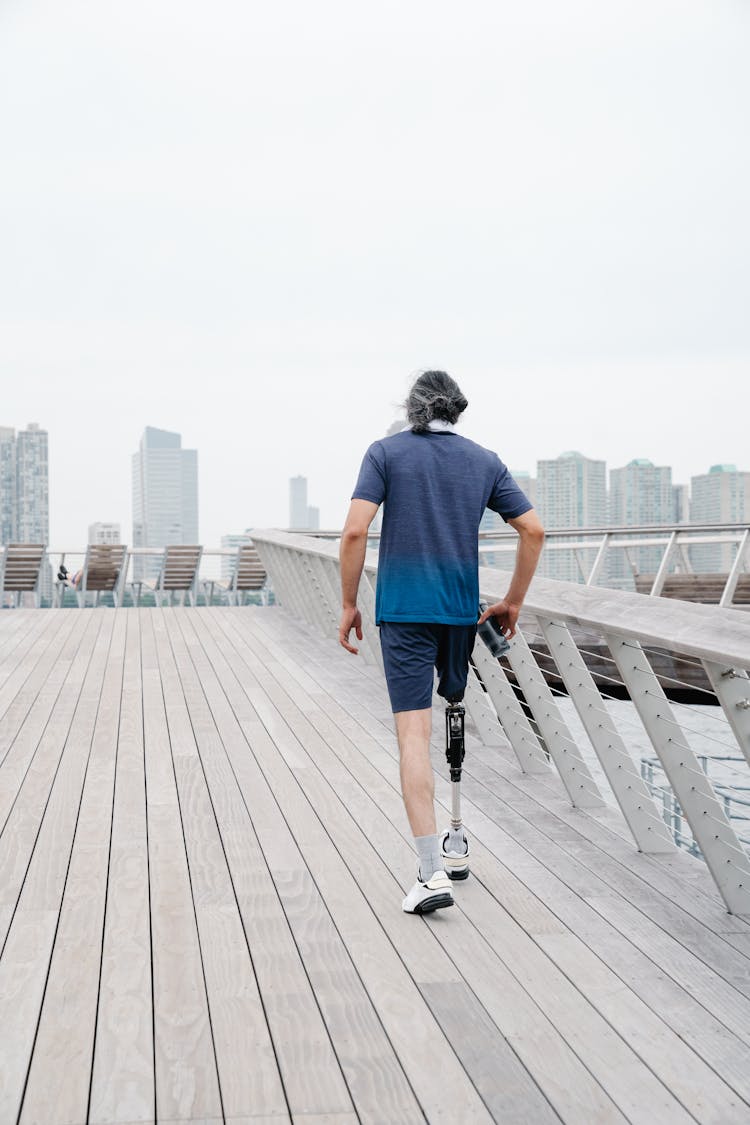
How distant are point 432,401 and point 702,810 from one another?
1359mm

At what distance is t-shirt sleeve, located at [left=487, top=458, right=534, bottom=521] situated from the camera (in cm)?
343

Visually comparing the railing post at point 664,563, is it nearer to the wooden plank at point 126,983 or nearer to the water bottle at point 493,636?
the wooden plank at point 126,983

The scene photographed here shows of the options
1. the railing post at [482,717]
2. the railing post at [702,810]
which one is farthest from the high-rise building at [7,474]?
the railing post at [702,810]

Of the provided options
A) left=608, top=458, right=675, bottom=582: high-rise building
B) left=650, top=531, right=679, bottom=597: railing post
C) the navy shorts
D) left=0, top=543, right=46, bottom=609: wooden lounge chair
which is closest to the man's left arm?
the navy shorts

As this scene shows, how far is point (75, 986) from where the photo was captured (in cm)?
270

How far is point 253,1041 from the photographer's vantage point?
7.86 ft

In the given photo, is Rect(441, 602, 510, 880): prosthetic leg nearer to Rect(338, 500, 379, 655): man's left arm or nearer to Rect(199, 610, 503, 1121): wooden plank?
Rect(199, 610, 503, 1121): wooden plank

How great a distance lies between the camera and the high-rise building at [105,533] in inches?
717

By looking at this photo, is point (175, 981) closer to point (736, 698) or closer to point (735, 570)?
point (736, 698)

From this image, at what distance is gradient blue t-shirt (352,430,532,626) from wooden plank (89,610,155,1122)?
1.09 m

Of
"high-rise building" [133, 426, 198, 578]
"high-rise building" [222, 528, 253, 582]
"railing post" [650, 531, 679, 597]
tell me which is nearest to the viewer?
"railing post" [650, 531, 679, 597]

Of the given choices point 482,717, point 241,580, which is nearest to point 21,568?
point 241,580

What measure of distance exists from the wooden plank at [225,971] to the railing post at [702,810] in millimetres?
1261

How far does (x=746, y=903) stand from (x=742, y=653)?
1020mm
